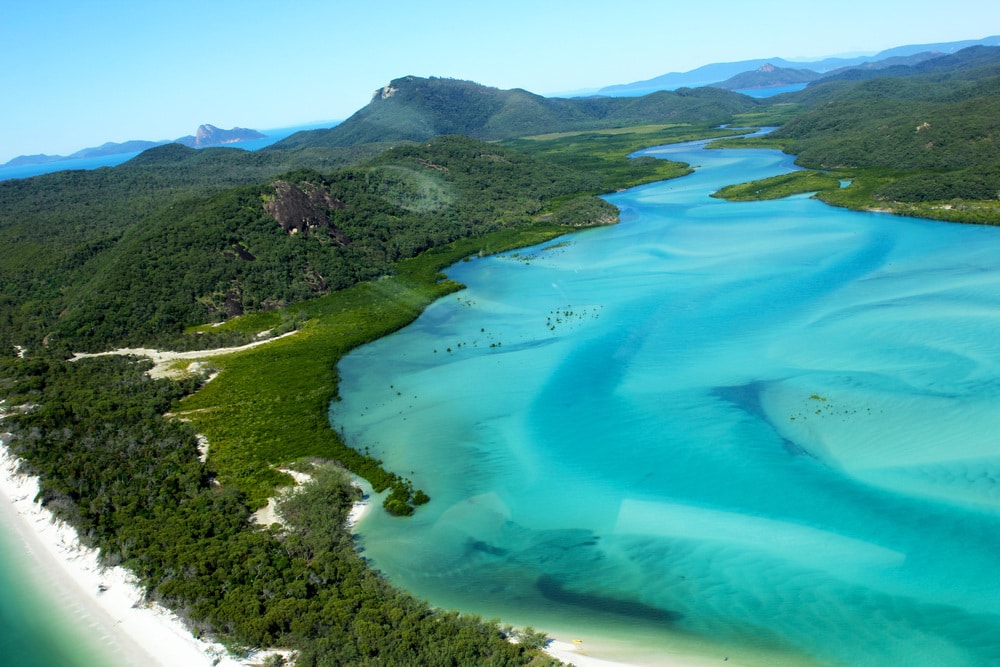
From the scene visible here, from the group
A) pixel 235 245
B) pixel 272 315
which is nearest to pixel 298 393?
pixel 272 315

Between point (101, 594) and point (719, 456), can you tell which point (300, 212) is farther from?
point (719, 456)

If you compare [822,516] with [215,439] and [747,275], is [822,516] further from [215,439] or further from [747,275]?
[747,275]

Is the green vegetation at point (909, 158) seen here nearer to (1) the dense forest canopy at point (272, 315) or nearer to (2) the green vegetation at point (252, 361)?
(1) the dense forest canopy at point (272, 315)

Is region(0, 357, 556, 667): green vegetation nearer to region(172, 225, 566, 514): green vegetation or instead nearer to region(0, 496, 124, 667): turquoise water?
region(172, 225, 566, 514): green vegetation

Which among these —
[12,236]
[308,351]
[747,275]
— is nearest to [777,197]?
[747,275]

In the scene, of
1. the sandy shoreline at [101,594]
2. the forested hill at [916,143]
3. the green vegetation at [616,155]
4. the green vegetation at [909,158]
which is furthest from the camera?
the green vegetation at [616,155]

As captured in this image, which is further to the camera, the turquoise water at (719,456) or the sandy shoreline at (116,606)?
the turquoise water at (719,456)

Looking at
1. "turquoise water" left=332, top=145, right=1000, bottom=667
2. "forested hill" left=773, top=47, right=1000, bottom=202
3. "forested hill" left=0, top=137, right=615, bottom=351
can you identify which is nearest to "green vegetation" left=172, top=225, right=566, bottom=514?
"turquoise water" left=332, top=145, right=1000, bottom=667

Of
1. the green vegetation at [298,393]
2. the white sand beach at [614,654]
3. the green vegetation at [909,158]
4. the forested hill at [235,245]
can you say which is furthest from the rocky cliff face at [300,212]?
the green vegetation at [909,158]
